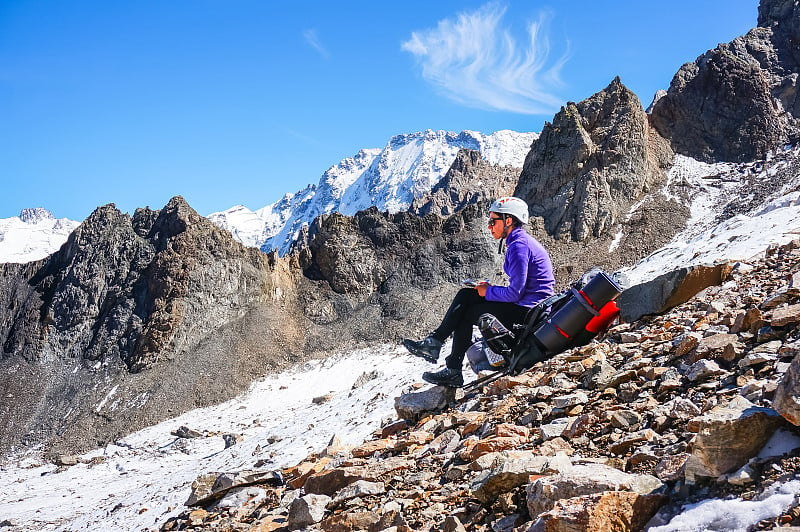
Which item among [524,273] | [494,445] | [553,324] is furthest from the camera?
[524,273]

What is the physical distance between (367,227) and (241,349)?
770 inches

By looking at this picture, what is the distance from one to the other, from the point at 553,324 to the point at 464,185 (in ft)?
→ 410

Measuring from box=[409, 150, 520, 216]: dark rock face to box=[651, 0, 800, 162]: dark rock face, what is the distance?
46.3 m

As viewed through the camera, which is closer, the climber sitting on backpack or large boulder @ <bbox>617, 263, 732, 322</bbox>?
the climber sitting on backpack

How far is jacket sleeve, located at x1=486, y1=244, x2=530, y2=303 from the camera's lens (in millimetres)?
7254

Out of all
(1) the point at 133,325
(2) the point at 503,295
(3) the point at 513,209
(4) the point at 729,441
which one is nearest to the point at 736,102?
(1) the point at 133,325

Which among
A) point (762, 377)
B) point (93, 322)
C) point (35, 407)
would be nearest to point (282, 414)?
point (35, 407)

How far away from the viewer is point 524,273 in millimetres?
7270

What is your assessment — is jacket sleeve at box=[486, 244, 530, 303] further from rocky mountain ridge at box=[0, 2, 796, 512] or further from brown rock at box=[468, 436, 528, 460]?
rocky mountain ridge at box=[0, 2, 796, 512]

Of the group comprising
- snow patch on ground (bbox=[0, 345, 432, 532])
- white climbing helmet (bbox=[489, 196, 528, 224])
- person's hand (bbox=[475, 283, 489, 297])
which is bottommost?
snow patch on ground (bbox=[0, 345, 432, 532])

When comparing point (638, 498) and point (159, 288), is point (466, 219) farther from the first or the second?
point (638, 498)

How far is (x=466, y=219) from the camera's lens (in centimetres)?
5750

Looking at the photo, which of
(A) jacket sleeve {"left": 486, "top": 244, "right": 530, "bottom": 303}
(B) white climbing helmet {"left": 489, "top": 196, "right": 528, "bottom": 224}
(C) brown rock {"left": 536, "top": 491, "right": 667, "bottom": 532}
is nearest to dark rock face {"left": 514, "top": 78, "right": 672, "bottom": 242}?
(B) white climbing helmet {"left": 489, "top": 196, "right": 528, "bottom": 224}

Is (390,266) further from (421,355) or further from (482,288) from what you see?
(482,288)
